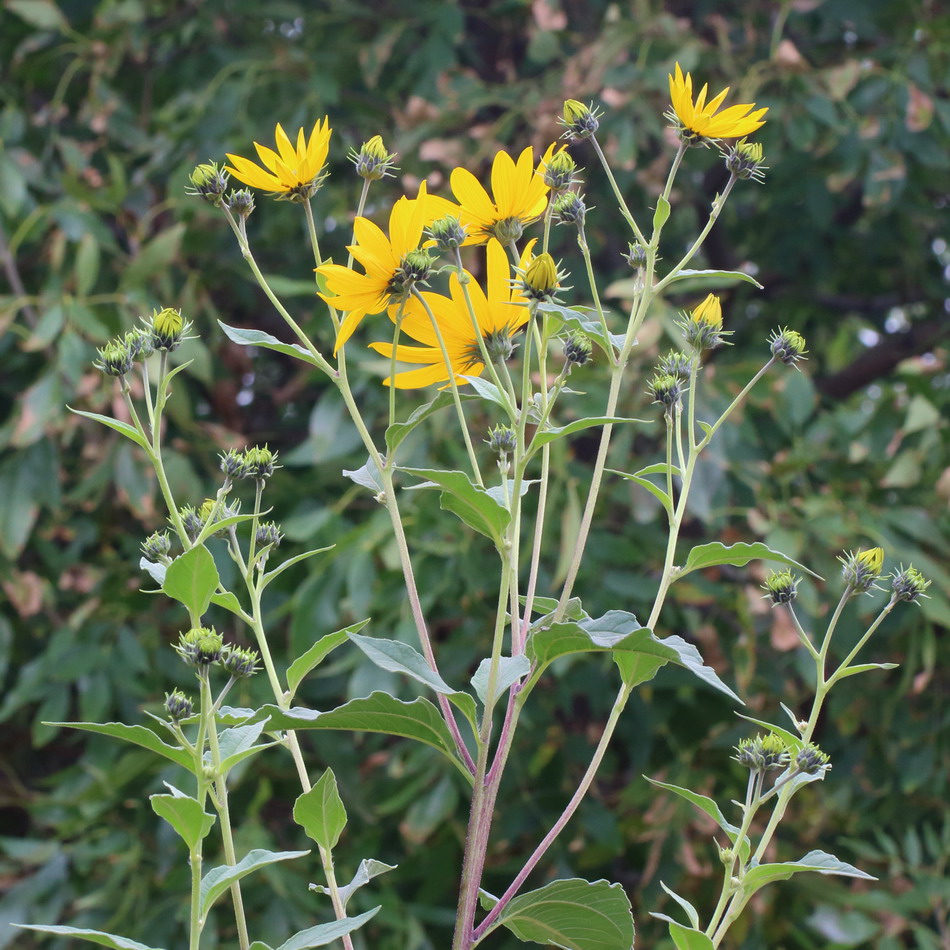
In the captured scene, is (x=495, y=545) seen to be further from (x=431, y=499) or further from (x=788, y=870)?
(x=431, y=499)

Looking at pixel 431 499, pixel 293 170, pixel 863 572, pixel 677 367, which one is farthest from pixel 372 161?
pixel 431 499

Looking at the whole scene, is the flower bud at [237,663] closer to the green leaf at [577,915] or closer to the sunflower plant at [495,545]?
the sunflower plant at [495,545]

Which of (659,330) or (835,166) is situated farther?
(835,166)

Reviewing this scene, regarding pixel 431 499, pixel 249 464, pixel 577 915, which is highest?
pixel 249 464

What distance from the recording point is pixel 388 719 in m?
0.37

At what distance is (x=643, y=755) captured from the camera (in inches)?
57.4

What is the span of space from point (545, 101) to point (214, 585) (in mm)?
1370

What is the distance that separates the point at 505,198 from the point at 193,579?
19 centimetres

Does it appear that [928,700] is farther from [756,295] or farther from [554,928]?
[554,928]

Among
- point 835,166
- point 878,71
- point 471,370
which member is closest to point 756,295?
point 835,166

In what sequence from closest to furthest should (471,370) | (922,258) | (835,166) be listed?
1. (471,370)
2. (835,166)
3. (922,258)

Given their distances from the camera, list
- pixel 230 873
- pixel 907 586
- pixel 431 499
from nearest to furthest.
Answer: pixel 230 873 → pixel 907 586 → pixel 431 499

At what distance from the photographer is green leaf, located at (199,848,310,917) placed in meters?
0.34

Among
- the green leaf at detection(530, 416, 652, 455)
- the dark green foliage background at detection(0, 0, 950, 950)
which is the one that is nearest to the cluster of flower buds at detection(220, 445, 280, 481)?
the green leaf at detection(530, 416, 652, 455)
